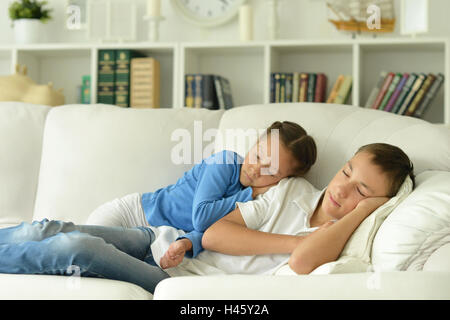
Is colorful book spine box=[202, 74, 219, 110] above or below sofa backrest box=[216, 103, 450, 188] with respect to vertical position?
→ above

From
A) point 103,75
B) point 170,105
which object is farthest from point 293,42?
point 103,75

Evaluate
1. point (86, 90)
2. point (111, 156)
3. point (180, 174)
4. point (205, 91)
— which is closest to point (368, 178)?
point (180, 174)

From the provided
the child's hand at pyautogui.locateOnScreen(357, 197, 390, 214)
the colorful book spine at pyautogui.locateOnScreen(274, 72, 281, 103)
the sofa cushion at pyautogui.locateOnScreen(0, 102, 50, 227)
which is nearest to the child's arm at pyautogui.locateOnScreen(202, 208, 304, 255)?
the child's hand at pyautogui.locateOnScreen(357, 197, 390, 214)

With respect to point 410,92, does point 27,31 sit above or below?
above

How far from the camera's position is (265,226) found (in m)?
1.39

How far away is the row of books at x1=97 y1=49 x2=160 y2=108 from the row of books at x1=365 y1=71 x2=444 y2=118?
1086 millimetres

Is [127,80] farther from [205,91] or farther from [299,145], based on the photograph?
[299,145]

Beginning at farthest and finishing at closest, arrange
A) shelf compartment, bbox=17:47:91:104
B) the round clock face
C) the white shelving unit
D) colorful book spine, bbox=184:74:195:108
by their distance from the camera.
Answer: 1. shelf compartment, bbox=17:47:91:104
2. the round clock face
3. colorful book spine, bbox=184:74:195:108
4. the white shelving unit

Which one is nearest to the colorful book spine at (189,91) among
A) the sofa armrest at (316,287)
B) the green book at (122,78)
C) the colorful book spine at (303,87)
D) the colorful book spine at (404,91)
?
the green book at (122,78)

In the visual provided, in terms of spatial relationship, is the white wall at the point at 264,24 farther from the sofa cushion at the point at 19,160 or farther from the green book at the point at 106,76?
the sofa cushion at the point at 19,160

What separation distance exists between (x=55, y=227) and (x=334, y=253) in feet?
2.30

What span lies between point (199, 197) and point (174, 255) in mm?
203

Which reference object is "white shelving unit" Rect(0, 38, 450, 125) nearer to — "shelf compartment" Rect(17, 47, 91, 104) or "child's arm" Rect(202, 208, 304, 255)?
"shelf compartment" Rect(17, 47, 91, 104)

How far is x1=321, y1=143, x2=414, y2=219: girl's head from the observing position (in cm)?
129
